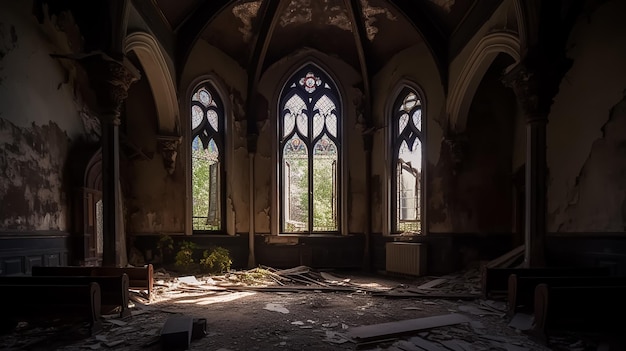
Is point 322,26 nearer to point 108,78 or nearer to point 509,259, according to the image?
point 108,78

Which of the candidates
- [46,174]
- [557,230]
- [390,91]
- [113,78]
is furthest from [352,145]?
[46,174]

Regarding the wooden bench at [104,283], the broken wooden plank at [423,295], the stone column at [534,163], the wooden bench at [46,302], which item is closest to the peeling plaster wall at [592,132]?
the stone column at [534,163]

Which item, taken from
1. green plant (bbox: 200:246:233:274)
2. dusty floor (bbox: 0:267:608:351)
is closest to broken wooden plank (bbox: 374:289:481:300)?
dusty floor (bbox: 0:267:608:351)

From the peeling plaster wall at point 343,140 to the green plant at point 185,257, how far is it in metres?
1.93

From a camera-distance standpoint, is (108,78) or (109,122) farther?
(109,122)

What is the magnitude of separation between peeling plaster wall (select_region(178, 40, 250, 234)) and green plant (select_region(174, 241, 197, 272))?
1.19 metres

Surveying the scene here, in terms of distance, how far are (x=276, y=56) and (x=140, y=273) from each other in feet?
24.1

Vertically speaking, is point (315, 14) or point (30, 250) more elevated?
point (315, 14)

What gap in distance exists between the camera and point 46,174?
22.6 feet

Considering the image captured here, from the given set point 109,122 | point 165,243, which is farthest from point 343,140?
point 109,122

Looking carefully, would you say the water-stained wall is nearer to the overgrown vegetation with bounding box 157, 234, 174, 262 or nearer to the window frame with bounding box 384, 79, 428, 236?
the window frame with bounding box 384, 79, 428, 236

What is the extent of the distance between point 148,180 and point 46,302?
5700 millimetres

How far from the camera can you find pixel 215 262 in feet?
32.3

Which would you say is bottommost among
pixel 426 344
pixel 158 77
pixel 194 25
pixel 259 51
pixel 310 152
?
pixel 426 344
